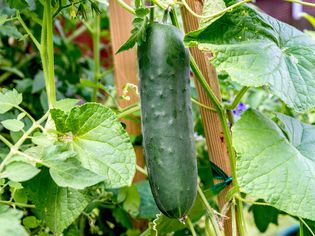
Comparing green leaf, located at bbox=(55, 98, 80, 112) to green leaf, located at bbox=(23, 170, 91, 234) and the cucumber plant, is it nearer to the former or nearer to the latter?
the cucumber plant

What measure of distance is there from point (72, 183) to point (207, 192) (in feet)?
1.43

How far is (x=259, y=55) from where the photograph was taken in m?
0.82

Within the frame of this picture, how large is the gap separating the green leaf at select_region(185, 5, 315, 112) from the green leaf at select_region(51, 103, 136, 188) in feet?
0.56

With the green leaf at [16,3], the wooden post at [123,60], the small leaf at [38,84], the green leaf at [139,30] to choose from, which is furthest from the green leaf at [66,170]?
the small leaf at [38,84]

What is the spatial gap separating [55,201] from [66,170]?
4.9 inches

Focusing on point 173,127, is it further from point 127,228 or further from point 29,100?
point 29,100

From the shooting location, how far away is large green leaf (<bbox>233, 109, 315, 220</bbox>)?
2.58ft

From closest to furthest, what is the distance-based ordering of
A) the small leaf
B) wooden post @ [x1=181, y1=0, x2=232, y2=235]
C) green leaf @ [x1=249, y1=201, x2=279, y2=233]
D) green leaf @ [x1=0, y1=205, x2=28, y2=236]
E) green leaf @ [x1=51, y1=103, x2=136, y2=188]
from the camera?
green leaf @ [x1=0, y1=205, x2=28, y2=236] → green leaf @ [x1=51, y1=103, x2=136, y2=188] → wooden post @ [x1=181, y1=0, x2=232, y2=235] → green leaf @ [x1=249, y1=201, x2=279, y2=233] → the small leaf

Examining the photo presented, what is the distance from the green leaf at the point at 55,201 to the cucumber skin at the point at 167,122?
12 centimetres

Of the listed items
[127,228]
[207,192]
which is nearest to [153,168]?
[207,192]

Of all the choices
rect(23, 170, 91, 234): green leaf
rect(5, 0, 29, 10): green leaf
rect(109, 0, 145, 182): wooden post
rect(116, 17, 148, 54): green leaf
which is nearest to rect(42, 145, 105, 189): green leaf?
rect(23, 170, 91, 234): green leaf

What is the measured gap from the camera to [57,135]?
0.80 meters

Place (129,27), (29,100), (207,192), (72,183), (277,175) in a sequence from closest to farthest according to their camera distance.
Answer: (72,183) → (277,175) → (207,192) → (129,27) → (29,100)

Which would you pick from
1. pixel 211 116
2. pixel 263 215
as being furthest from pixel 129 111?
pixel 263 215
